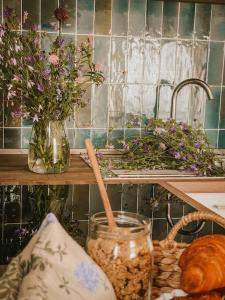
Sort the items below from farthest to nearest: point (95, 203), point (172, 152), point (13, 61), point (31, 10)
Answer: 1. point (31, 10)
2. point (172, 152)
3. point (13, 61)
4. point (95, 203)

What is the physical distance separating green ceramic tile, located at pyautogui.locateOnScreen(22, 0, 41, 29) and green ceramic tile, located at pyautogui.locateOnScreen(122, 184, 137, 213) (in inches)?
38.4

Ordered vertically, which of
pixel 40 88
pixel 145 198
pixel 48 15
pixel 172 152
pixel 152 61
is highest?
pixel 48 15

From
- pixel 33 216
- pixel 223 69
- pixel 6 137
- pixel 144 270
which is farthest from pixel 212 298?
pixel 223 69

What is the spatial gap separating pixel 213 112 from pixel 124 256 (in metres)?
1.79

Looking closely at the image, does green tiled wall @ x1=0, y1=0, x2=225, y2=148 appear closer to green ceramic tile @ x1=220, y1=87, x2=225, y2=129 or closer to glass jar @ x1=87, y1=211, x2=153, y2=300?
green ceramic tile @ x1=220, y1=87, x2=225, y2=129

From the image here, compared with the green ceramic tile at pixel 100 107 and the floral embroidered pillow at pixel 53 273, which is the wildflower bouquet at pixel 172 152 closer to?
the green ceramic tile at pixel 100 107

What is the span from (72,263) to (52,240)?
4cm

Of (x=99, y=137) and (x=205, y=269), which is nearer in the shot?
(x=205, y=269)

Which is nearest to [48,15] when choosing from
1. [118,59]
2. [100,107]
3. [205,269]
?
[118,59]

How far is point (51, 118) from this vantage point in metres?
1.65

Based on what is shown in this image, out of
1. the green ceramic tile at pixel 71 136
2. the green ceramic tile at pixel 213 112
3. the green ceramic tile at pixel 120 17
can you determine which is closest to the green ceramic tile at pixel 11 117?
the green ceramic tile at pixel 71 136

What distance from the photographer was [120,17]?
6.95 ft

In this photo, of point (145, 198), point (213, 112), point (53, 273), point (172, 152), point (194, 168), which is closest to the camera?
point (53, 273)

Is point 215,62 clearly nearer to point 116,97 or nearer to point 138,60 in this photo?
point 138,60
